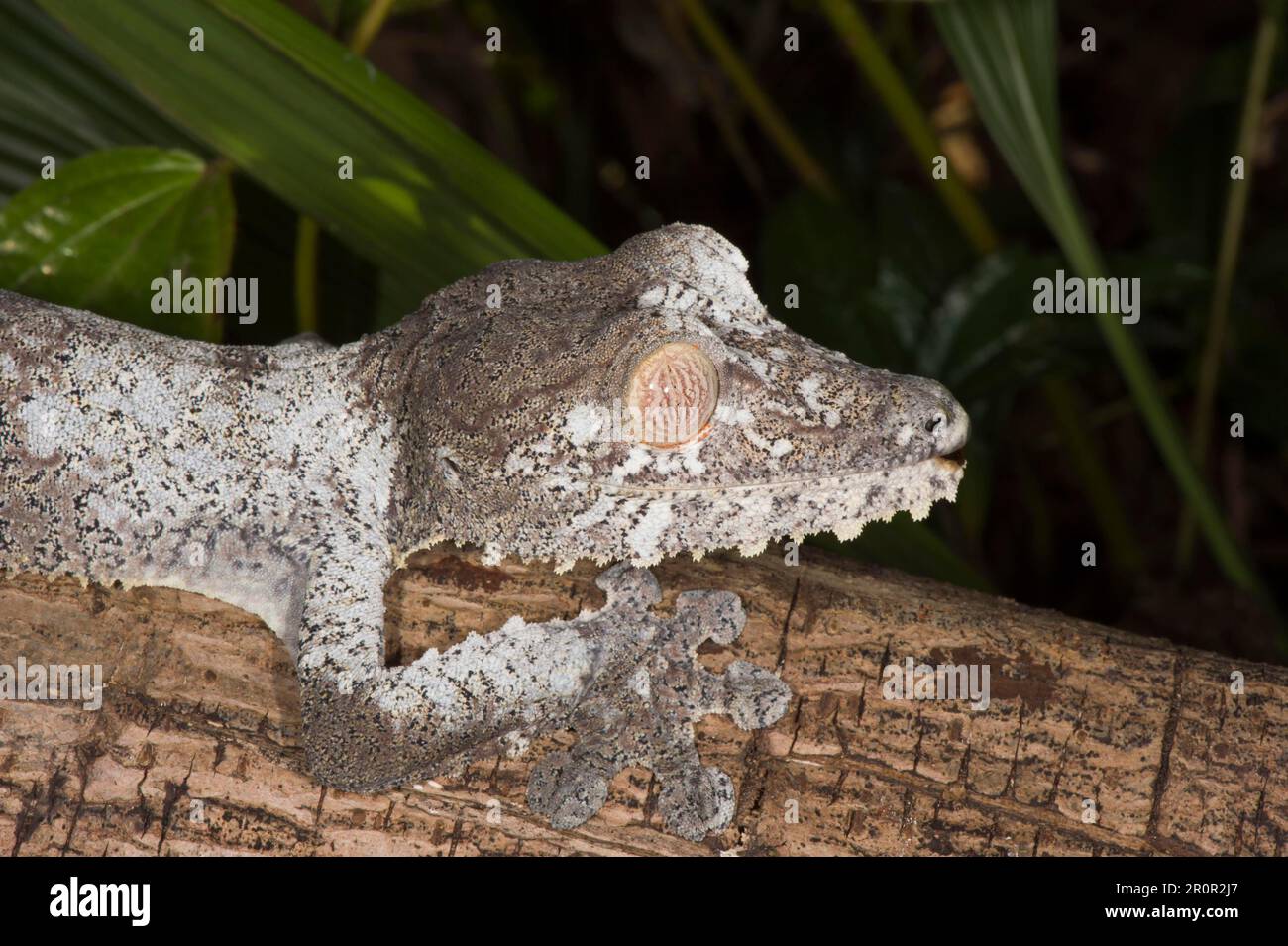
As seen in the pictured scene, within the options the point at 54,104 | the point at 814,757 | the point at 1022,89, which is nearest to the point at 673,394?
the point at 814,757

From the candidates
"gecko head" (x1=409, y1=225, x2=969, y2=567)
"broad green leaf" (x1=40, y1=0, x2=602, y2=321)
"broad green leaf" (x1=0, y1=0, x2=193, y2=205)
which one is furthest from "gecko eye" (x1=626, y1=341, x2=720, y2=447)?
"broad green leaf" (x1=0, y1=0, x2=193, y2=205)

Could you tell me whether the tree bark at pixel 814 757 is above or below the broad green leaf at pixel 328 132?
below

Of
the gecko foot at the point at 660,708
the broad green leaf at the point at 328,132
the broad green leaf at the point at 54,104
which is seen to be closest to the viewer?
the gecko foot at the point at 660,708

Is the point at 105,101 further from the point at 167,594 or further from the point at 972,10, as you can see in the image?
the point at 972,10

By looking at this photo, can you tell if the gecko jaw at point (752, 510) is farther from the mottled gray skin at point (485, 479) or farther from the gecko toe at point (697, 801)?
the gecko toe at point (697, 801)

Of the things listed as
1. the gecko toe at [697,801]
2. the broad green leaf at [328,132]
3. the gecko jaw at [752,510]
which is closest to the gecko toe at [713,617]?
the gecko jaw at [752,510]

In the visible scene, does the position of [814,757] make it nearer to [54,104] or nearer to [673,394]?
[673,394]

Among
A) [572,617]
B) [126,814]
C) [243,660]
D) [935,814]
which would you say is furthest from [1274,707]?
[126,814]
